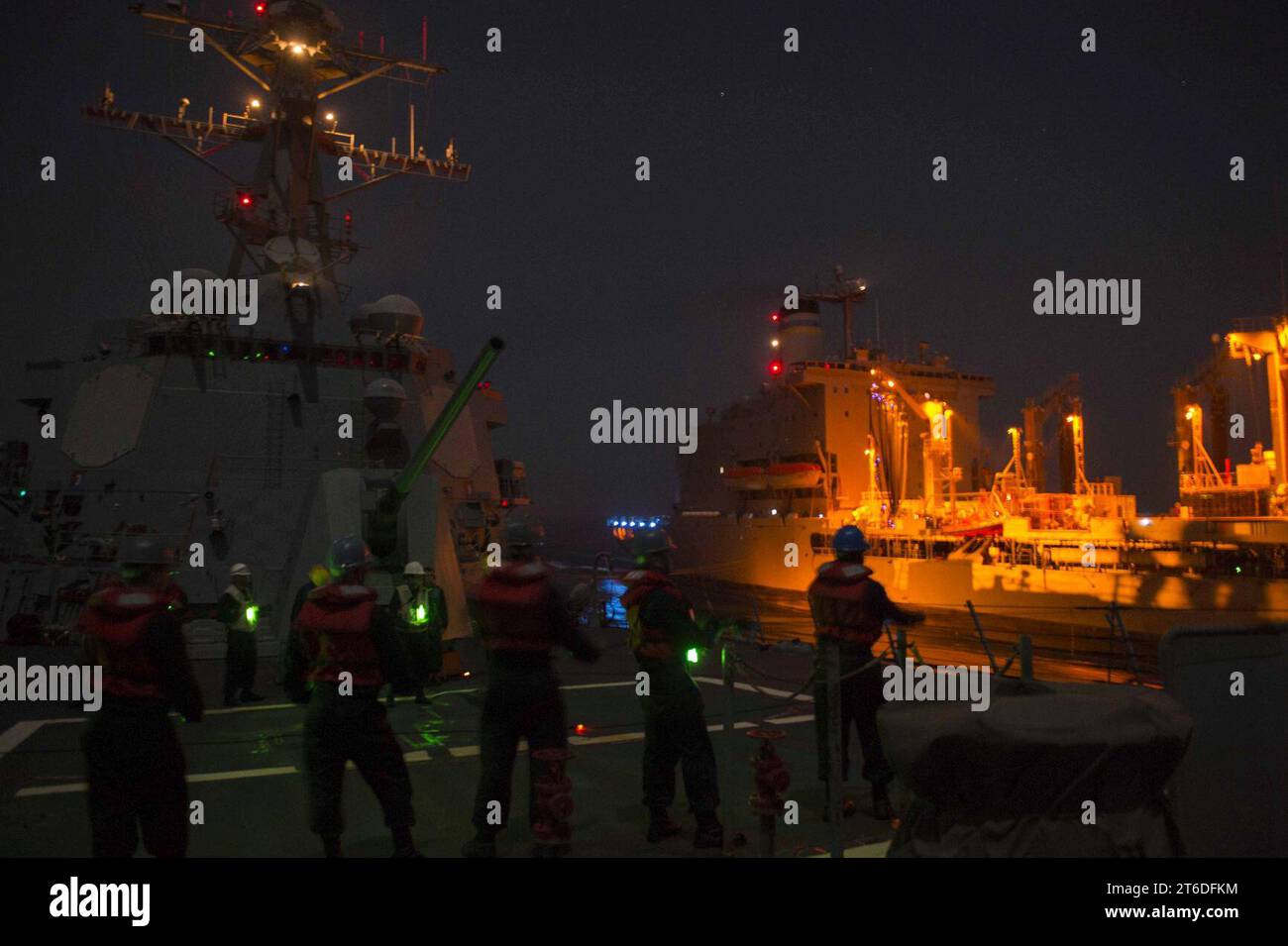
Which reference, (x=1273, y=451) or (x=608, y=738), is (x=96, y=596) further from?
(x=1273, y=451)

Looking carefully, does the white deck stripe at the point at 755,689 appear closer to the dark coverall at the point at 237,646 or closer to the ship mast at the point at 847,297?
the dark coverall at the point at 237,646

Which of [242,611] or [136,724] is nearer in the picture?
[136,724]

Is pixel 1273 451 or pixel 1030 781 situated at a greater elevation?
pixel 1273 451

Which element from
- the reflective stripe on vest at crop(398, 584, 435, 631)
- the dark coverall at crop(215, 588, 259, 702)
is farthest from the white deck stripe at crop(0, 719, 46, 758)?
the reflective stripe on vest at crop(398, 584, 435, 631)

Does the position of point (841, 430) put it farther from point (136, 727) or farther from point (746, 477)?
point (136, 727)

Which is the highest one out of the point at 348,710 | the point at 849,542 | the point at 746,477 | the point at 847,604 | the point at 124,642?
the point at 746,477

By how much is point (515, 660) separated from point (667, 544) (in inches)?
47.0

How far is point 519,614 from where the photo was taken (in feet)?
14.0

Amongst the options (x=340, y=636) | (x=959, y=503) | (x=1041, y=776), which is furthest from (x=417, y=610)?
(x=959, y=503)

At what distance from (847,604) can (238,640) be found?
265 inches

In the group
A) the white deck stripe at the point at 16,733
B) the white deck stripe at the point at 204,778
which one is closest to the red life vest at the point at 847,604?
the white deck stripe at the point at 204,778

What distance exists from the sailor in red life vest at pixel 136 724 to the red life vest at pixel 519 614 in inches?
54.3
